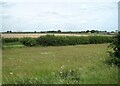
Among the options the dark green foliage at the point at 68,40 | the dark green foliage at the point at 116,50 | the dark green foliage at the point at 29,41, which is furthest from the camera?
the dark green foliage at the point at 68,40

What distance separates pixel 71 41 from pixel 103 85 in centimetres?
5045

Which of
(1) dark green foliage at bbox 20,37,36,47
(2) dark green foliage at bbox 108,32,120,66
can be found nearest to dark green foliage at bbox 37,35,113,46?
(1) dark green foliage at bbox 20,37,36,47

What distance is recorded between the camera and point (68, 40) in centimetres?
5822

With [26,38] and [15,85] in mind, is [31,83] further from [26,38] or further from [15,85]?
[26,38]

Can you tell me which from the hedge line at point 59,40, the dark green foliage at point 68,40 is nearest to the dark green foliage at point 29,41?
the hedge line at point 59,40

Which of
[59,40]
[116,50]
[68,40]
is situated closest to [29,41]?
[59,40]

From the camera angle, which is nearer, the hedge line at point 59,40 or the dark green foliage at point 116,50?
the dark green foliage at point 116,50

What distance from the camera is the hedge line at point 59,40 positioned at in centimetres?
5503

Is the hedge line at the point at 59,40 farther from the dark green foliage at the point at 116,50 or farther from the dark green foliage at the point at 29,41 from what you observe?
the dark green foliage at the point at 116,50

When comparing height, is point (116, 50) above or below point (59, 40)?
above

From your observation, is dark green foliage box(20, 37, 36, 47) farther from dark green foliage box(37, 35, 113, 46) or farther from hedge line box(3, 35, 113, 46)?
dark green foliage box(37, 35, 113, 46)

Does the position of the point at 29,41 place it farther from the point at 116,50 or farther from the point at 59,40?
the point at 116,50

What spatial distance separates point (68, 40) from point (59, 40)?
7.48 ft

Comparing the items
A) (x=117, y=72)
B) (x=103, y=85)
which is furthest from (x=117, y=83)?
(x=117, y=72)
